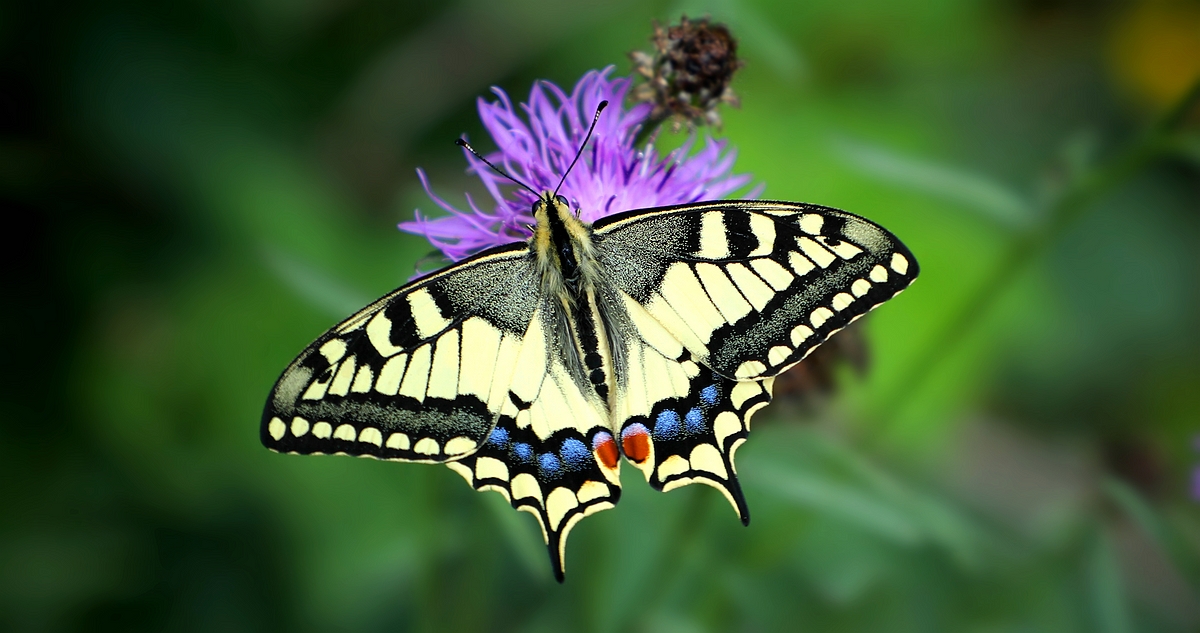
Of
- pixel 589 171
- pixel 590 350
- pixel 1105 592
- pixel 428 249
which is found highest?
pixel 428 249

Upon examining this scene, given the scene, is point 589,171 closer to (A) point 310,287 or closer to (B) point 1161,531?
(A) point 310,287

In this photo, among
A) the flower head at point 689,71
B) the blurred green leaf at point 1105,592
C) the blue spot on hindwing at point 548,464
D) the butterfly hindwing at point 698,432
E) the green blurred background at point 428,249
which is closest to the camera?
the butterfly hindwing at point 698,432

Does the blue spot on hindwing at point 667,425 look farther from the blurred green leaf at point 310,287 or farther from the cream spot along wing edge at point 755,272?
the blurred green leaf at point 310,287

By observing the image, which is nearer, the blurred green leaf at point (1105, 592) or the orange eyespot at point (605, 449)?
the orange eyespot at point (605, 449)

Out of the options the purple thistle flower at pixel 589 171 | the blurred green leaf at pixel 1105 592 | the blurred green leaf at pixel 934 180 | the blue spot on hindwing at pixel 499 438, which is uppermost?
the purple thistle flower at pixel 589 171

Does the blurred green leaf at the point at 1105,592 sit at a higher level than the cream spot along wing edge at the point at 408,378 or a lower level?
lower

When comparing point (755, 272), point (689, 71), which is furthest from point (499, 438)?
point (689, 71)

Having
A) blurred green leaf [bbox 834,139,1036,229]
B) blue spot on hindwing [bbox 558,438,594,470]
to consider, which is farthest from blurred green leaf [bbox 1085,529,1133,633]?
blue spot on hindwing [bbox 558,438,594,470]

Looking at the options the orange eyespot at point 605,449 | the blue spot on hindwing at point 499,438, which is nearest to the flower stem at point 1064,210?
the orange eyespot at point 605,449

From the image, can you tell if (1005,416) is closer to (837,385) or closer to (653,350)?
(837,385)
